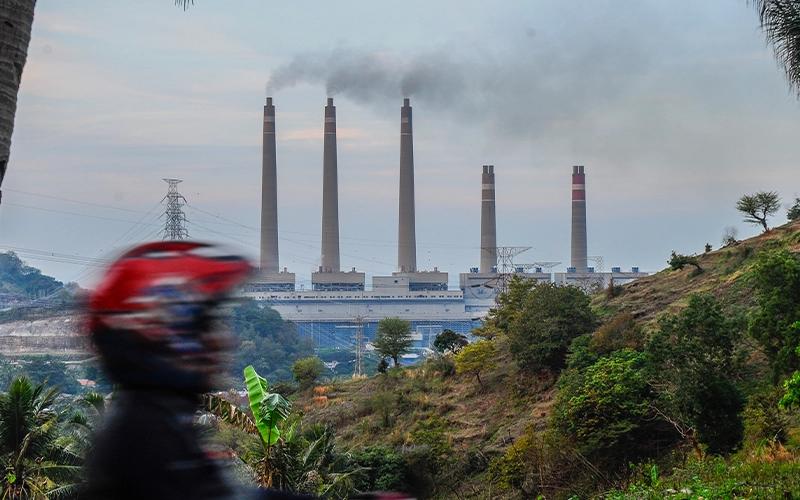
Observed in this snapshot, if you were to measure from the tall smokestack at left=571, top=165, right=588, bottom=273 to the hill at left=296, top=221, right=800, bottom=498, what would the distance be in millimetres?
86602

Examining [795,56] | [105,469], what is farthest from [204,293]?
[795,56]

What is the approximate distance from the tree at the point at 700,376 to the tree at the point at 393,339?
2273 centimetres

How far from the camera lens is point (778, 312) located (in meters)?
21.4

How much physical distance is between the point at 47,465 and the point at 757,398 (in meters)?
12.3

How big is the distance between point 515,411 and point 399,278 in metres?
110

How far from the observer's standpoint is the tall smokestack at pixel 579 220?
417 feet

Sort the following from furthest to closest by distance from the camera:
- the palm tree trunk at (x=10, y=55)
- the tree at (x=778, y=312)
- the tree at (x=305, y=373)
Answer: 1. the tree at (x=305, y=373)
2. the tree at (x=778, y=312)
3. the palm tree trunk at (x=10, y=55)

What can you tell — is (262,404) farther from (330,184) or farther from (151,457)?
(330,184)

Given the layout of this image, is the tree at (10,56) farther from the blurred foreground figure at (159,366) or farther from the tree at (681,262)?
the tree at (681,262)

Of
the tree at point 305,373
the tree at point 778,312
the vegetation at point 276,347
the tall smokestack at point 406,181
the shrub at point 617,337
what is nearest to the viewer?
the tree at point 778,312

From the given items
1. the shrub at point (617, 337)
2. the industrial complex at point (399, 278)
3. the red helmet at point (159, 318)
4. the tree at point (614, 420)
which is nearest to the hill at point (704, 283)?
the shrub at point (617, 337)

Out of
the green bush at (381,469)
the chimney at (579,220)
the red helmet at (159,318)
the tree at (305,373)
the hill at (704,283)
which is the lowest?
the green bush at (381,469)

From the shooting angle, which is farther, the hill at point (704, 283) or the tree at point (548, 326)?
the hill at point (704, 283)

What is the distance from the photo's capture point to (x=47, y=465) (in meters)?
15.0
